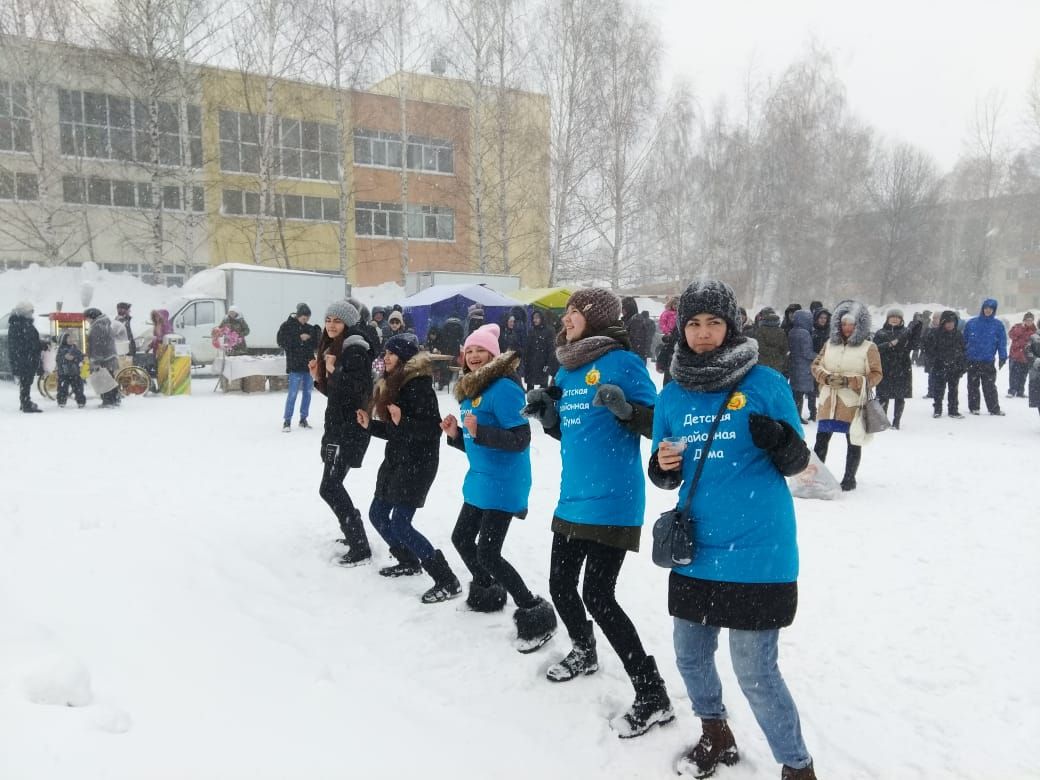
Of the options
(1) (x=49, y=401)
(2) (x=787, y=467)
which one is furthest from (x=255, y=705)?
(1) (x=49, y=401)

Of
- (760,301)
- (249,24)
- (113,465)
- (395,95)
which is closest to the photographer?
(113,465)

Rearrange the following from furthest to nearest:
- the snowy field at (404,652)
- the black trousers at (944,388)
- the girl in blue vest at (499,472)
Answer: the black trousers at (944,388)
the girl in blue vest at (499,472)
the snowy field at (404,652)

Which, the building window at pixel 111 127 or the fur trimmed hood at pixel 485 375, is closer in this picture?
the fur trimmed hood at pixel 485 375

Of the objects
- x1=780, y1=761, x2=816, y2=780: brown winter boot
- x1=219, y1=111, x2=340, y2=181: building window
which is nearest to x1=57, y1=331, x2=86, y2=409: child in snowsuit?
x1=780, y1=761, x2=816, y2=780: brown winter boot

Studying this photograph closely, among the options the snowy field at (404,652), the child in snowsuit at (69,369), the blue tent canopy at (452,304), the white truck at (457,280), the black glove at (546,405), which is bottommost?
the snowy field at (404,652)

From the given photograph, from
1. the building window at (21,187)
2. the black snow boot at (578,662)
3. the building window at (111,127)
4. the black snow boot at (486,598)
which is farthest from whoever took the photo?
the building window at (111,127)

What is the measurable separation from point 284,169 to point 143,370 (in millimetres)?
20013

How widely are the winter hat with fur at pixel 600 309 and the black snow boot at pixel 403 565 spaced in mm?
2465

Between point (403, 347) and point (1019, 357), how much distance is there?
1452 cm

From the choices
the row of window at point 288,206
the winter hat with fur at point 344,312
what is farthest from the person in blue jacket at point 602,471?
the row of window at point 288,206

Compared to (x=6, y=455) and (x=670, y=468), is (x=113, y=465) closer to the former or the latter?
(x=6, y=455)

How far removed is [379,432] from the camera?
4.80 metres

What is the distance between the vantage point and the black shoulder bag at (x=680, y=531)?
102 inches

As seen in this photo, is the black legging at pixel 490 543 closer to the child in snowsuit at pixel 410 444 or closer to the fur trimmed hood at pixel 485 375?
the child in snowsuit at pixel 410 444
